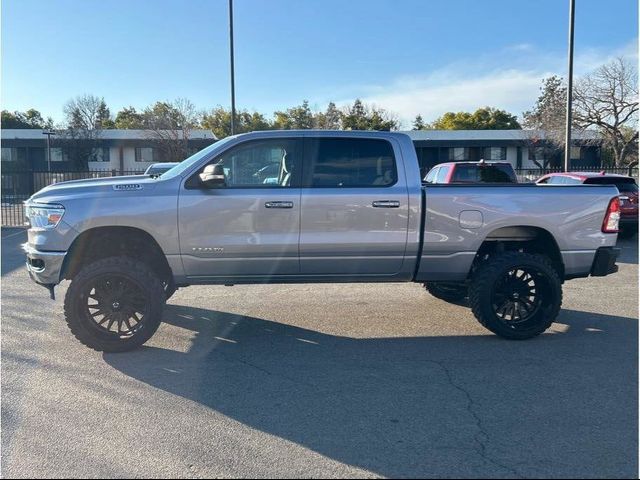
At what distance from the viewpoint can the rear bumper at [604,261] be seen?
19.7 feet

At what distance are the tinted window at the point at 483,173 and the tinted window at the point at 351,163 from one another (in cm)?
901

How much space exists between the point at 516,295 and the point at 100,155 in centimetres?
4681

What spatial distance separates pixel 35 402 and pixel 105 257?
6.12ft

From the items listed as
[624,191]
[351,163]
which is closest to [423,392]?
[351,163]

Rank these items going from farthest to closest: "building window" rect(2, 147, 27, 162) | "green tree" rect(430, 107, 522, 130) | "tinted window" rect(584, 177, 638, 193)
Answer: "green tree" rect(430, 107, 522, 130) → "building window" rect(2, 147, 27, 162) → "tinted window" rect(584, 177, 638, 193)

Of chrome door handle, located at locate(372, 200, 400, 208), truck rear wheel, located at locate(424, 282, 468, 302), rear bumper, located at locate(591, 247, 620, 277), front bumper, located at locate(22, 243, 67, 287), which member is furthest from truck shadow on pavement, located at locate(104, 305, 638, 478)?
chrome door handle, located at locate(372, 200, 400, 208)

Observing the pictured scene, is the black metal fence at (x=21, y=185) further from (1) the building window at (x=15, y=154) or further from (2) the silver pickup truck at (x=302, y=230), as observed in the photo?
(1) the building window at (x=15, y=154)

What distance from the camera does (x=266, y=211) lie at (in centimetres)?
561

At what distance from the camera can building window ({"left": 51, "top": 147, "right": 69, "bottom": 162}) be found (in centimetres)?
4538

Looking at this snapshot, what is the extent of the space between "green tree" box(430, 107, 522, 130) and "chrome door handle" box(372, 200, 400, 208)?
196ft

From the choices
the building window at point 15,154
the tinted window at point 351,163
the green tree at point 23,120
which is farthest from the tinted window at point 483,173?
the green tree at point 23,120

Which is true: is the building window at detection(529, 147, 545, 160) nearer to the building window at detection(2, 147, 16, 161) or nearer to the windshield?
the windshield

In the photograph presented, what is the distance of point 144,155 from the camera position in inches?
1845

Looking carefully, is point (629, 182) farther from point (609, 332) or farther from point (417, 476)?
point (417, 476)
